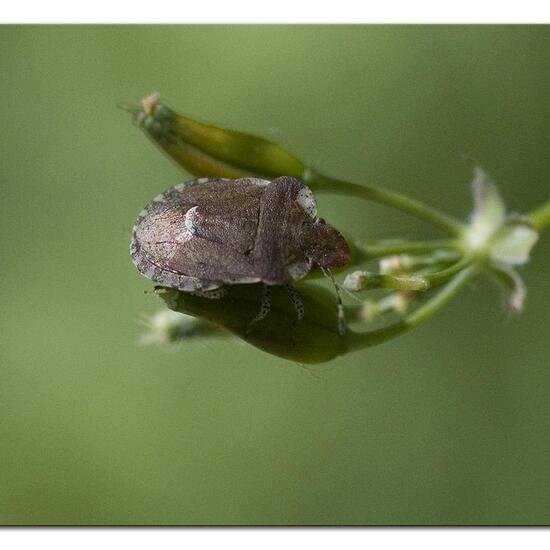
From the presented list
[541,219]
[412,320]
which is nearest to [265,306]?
[412,320]

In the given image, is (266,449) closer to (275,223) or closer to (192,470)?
(192,470)

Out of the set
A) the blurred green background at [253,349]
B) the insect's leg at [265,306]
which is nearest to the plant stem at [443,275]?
the insect's leg at [265,306]

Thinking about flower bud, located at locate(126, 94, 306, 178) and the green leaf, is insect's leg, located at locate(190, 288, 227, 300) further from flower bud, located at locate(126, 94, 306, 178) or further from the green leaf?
the green leaf

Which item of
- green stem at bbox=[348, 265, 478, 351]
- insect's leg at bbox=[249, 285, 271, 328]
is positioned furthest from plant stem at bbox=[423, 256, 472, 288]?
insect's leg at bbox=[249, 285, 271, 328]

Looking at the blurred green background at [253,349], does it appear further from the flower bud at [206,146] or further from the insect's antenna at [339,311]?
the insect's antenna at [339,311]

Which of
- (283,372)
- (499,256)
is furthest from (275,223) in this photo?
(283,372)

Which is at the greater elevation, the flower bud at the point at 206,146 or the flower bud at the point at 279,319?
the flower bud at the point at 206,146

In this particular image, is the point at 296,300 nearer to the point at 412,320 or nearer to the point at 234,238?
the point at 234,238
